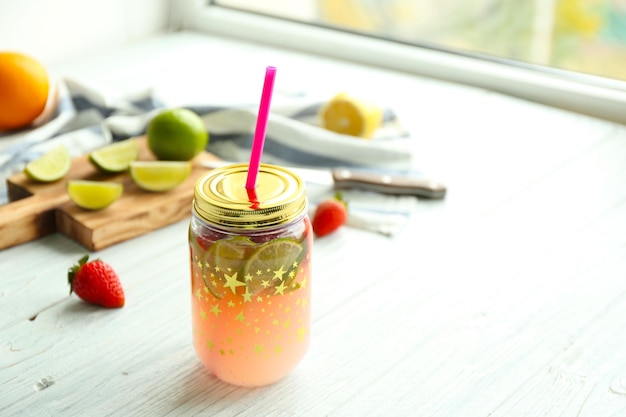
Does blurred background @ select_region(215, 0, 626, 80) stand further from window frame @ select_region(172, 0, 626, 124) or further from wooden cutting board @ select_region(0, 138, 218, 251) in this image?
wooden cutting board @ select_region(0, 138, 218, 251)

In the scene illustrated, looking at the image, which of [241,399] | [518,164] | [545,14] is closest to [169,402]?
[241,399]

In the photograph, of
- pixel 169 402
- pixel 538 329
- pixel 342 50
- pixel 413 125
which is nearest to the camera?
pixel 169 402

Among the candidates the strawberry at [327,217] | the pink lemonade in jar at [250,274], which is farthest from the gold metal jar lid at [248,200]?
the strawberry at [327,217]

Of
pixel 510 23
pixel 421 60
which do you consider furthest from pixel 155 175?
pixel 510 23

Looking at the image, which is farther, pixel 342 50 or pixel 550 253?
pixel 342 50

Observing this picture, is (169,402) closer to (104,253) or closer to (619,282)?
(104,253)

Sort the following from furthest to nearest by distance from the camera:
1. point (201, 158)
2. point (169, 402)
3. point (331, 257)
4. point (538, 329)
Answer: point (201, 158), point (331, 257), point (538, 329), point (169, 402)

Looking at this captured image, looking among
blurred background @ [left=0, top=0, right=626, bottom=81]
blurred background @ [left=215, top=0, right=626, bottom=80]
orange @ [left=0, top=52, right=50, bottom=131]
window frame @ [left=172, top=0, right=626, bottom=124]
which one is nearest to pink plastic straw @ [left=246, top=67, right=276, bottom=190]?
orange @ [left=0, top=52, right=50, bottom=131]
